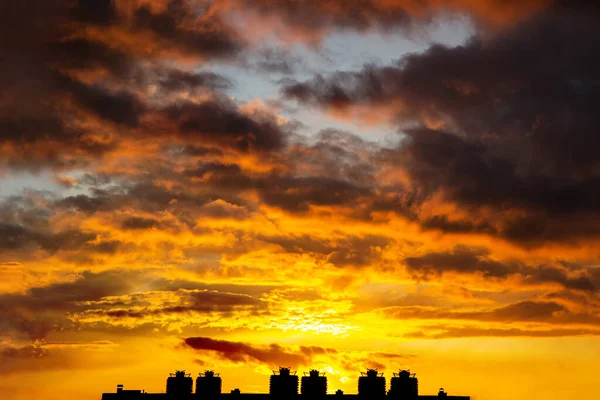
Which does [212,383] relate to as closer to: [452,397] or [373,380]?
[373,380]

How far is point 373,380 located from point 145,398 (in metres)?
31.9

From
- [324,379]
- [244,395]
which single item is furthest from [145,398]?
[324,379]

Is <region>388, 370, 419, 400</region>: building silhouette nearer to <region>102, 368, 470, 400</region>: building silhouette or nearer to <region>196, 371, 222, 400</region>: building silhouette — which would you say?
<region>102, 368, 470, 400</region>: building silhouette

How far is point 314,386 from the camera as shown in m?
145

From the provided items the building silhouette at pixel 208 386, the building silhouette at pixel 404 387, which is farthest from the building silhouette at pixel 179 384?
the building silhouette at pixel 404 387

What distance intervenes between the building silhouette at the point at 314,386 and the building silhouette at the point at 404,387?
885cm

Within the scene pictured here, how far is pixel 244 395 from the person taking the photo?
481 ft

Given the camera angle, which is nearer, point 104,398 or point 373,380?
point 373,380

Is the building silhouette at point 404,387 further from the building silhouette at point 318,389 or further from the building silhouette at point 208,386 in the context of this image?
the building silhouette at point 208,386

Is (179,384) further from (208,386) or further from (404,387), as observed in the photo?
(404,387)

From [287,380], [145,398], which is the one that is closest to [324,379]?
[287,380]

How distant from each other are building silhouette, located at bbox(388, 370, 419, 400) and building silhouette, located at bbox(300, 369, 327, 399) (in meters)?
8.85

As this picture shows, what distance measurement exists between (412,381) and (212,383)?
87.6ft

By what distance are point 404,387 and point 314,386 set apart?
38.8 ft
